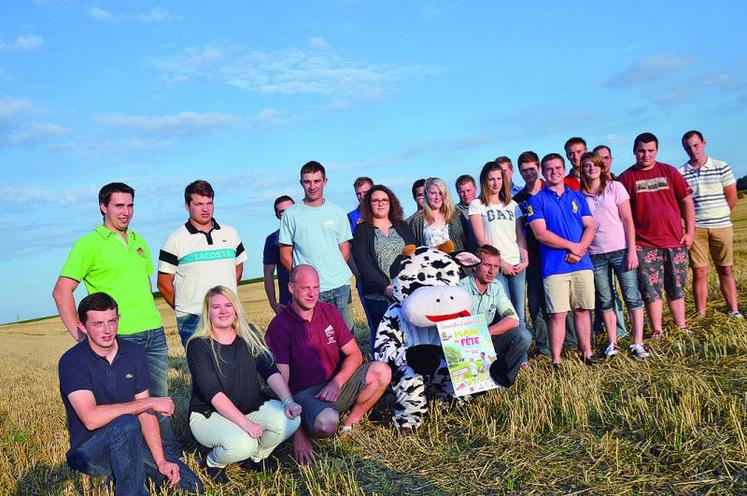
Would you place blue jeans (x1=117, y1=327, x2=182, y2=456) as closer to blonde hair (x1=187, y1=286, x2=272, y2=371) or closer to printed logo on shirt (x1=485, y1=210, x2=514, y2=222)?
blonde hair (x1=187, y1=286, x2=272, y2=371)

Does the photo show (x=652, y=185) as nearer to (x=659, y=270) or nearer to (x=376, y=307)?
(x=659, y=270)

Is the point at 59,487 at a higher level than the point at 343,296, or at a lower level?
lower

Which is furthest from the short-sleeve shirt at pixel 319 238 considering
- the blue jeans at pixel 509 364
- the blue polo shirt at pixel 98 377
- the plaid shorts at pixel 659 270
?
the plaid shorts at pixel 659 270

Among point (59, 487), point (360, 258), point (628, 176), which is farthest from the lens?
point (628, 176)

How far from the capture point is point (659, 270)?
280 inches

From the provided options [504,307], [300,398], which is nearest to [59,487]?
[300,398]

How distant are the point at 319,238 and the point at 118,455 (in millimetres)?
3005

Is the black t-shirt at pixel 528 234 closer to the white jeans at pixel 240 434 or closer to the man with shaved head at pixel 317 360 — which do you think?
the man with shaved head at pixel 317 360

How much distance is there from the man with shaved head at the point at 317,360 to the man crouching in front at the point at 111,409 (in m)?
1.21

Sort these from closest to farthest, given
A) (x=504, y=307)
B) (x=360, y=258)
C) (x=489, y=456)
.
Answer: (x=489, y=456) < (x=504, y=307) < (x=360, y=258)

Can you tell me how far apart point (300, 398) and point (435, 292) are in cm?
149

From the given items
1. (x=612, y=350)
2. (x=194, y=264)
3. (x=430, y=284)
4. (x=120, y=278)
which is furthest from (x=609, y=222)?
(x=120, y=278)

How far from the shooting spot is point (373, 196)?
21.7 feet

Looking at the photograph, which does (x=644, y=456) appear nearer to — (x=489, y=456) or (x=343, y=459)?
(x=489, y=456)
